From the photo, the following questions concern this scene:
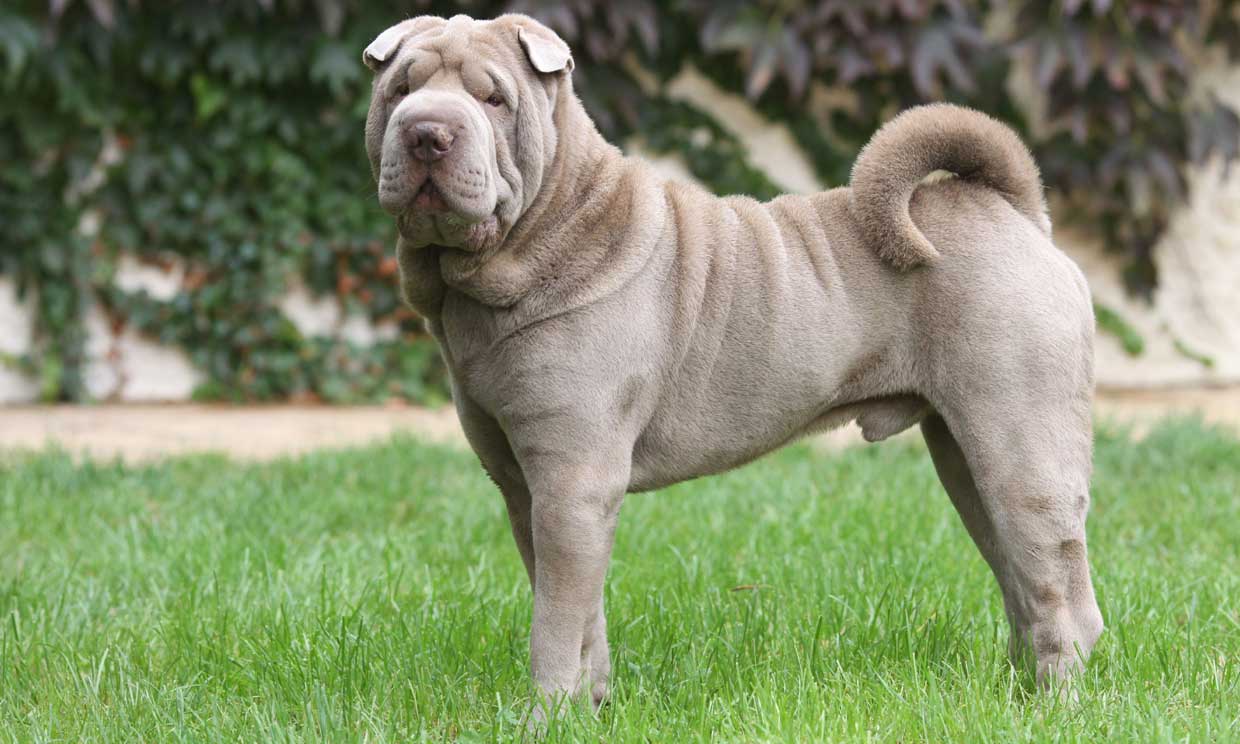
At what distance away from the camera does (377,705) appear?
2469 mm

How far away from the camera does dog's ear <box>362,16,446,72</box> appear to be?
7.47 ft

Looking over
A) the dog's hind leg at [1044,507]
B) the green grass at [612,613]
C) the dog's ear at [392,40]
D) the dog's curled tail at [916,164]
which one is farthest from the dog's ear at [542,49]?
the green grass at [612,613]

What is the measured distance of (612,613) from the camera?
3.07m

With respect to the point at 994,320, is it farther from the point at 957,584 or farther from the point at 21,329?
the point at 21,329

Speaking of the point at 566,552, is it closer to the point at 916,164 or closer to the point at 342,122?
the point at 916,164

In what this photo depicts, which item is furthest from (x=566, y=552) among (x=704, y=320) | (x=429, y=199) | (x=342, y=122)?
(x=342, y=122)

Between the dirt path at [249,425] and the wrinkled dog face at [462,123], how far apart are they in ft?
10.4

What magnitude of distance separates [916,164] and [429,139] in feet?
3.22

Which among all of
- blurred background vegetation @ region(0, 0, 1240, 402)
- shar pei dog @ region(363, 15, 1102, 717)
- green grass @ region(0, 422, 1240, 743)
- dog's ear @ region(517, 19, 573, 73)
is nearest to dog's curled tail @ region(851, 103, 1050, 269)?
shar pei dog @ region(363, 15, 1102, 717)

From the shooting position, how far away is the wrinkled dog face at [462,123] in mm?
2062

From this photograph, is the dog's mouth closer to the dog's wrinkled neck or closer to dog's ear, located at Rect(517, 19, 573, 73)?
the dog's wrinkled neck

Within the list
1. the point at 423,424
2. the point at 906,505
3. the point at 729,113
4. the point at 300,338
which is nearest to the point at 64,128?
the point at 300,338

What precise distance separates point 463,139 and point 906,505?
2479mm

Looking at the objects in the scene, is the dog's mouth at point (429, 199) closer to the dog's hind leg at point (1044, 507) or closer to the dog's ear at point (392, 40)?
the dog's ear at point (392, 40)
